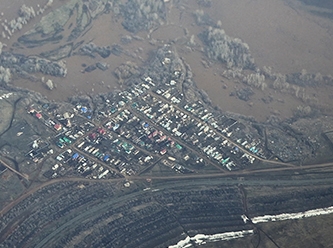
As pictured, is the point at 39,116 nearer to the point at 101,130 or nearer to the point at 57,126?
the point at 57,126

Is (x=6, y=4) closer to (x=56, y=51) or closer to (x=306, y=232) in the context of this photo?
(x=56, y=51)

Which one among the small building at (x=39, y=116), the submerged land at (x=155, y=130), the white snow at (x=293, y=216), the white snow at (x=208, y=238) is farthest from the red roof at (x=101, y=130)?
the white snow at (x=293, y=216)

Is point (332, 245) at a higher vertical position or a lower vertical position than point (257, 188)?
lower

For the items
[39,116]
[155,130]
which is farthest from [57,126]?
[155,130]

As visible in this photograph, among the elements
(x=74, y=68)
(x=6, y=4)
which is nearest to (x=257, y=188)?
(x=74, y=68)

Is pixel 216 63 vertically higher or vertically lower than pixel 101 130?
higher

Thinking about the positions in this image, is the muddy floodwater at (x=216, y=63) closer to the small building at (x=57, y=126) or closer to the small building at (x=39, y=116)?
the small building at (x=39, y=116)
